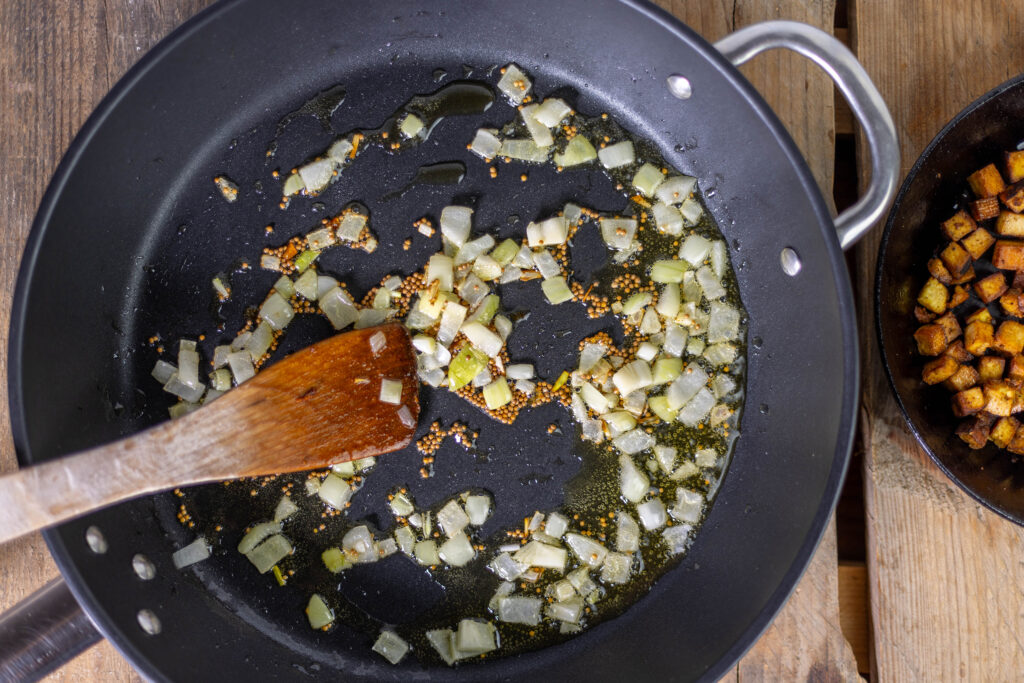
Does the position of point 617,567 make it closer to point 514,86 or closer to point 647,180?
point 647,180

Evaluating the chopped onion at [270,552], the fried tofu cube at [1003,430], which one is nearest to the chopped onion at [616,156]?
the fried tofu cube at [1003,430]

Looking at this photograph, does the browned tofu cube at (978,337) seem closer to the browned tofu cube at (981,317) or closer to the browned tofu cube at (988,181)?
the browned tofu cube at (981,317)

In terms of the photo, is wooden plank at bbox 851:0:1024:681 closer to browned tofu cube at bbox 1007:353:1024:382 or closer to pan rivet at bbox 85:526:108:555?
browned tofu cube at bbox 1007:353:1024:382

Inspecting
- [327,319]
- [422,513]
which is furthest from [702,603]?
[327,319]

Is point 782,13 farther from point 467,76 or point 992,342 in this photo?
point 992,342

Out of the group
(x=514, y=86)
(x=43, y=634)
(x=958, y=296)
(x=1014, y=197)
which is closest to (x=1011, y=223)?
(x=1014, y=197)

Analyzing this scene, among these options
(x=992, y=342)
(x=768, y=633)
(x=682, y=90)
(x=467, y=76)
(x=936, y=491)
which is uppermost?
(x=467, y=76)

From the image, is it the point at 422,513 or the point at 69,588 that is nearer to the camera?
the point at 69,588
